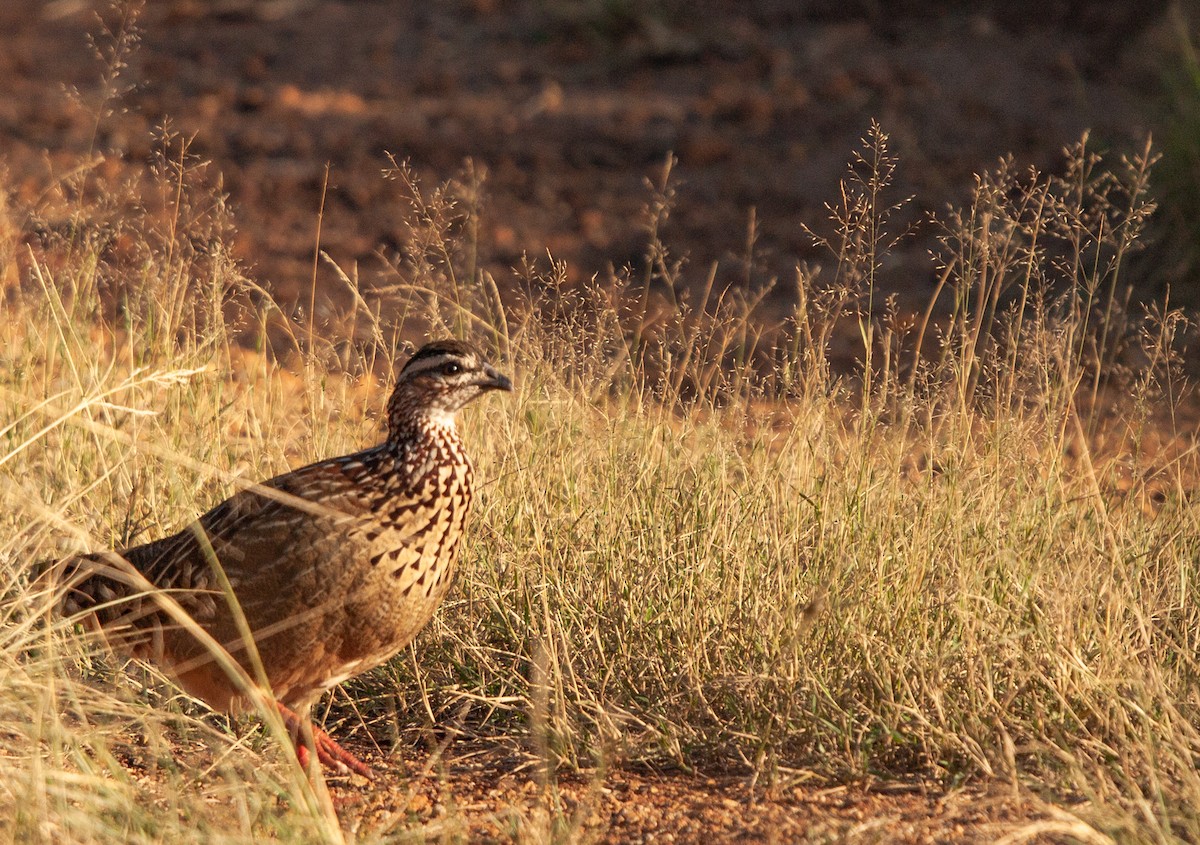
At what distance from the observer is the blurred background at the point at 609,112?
9484mm

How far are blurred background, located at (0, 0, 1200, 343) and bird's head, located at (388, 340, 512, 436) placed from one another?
15.7 feet

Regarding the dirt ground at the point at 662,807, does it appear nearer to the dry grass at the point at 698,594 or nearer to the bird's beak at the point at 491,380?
the dry grass at the point at 698,594

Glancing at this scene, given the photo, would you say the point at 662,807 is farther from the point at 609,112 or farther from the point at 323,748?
the point at 609,112

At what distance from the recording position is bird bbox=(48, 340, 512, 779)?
3918 millimetres

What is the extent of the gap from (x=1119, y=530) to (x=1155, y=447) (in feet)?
9.21

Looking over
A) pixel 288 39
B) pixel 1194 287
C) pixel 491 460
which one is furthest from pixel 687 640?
pixel 288 39

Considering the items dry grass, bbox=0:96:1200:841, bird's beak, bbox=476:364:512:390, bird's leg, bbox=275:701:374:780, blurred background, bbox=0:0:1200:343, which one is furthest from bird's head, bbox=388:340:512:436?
blurred background, bbox=0:0:1200:343

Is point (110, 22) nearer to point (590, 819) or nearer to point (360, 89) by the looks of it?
point (360, 89)

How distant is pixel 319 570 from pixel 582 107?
27.7 feet

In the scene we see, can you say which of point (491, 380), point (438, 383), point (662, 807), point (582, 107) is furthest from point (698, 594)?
point (582, 107)

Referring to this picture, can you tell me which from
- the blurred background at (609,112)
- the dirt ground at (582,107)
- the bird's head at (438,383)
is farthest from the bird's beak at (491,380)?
the blurred background at (609,112)

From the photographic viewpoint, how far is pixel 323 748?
421 centimetres

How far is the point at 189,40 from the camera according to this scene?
1366 cm

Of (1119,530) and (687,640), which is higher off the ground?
(1119,530)
